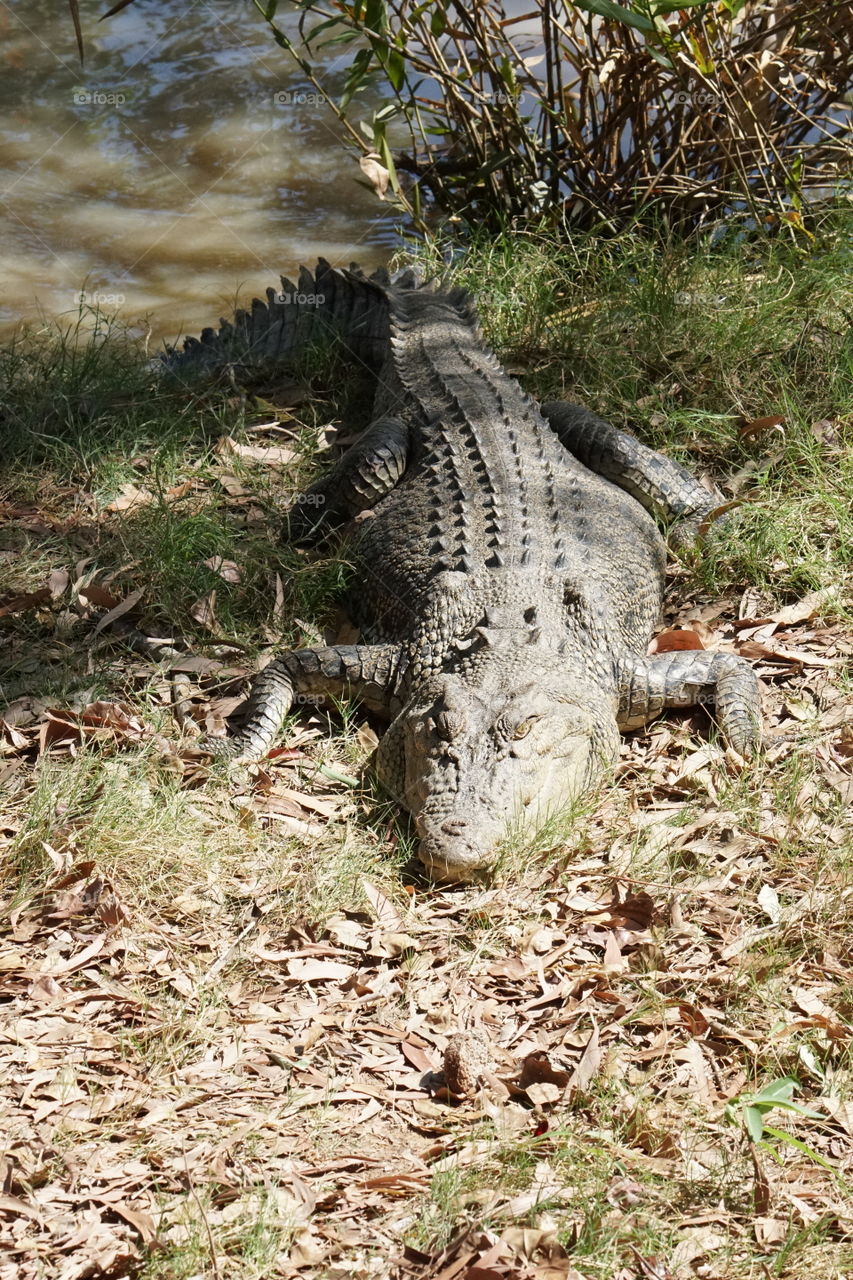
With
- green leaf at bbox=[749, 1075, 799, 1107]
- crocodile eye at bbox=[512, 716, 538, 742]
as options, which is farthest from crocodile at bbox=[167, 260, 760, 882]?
green leaf at bbox=[749, 1075, 799, 1107]

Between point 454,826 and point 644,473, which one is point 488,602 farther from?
point 644,473

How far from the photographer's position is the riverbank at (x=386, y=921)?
9.05 feet

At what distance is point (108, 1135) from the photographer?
2.96m

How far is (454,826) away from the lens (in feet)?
12.8

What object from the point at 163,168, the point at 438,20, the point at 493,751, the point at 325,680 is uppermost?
the point at 438,20

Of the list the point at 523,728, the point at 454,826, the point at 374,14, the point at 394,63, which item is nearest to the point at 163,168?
the point at 394,63

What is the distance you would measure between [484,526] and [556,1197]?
115 inches

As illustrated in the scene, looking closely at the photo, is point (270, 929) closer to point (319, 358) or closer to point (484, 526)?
point (484, 526)

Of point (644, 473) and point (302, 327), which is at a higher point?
point (302, 327)

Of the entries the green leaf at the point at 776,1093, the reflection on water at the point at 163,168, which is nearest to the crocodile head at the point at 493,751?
the green leaf at the point at 776,1093

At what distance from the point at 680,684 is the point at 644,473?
136 centimetres

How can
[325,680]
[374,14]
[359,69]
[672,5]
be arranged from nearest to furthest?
[325,680] < [672,5] < [374,14] < [359,69]

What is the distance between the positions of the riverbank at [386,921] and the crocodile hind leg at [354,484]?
0.25 metres

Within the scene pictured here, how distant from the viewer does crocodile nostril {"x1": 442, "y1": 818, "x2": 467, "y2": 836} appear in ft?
12.8
